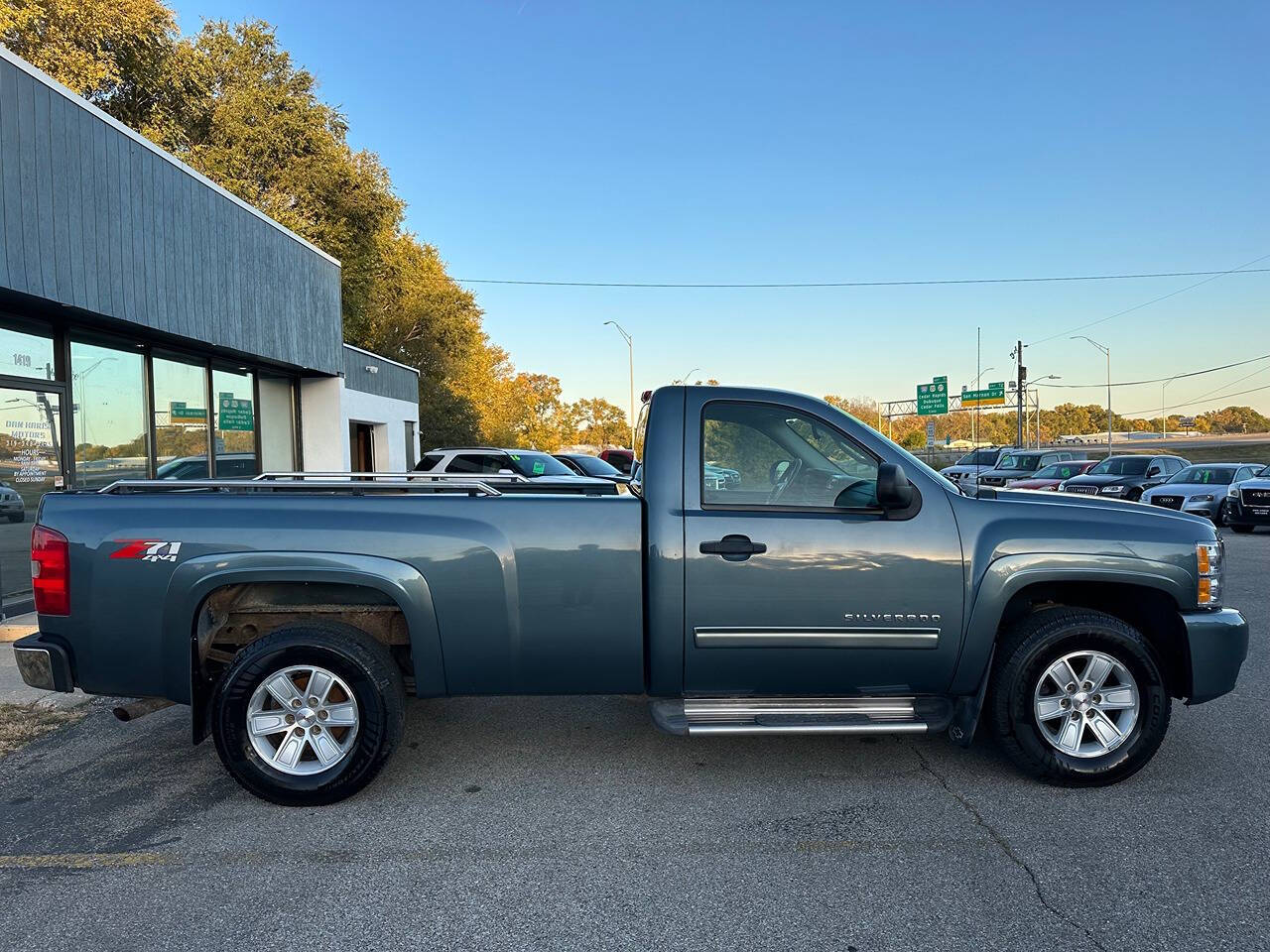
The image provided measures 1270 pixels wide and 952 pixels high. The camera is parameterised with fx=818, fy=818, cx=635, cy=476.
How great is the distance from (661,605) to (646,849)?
105 centimetres

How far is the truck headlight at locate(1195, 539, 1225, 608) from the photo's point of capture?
4000 millimetres

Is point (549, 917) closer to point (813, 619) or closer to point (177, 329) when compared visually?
point (813, 619)

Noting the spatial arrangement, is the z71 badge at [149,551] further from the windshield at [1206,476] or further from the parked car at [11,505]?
the windshield at [1206,476]

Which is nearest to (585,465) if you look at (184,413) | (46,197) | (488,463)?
(488,463)

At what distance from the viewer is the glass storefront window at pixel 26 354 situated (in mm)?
8790

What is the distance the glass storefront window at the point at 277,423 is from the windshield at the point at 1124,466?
62.6 feet

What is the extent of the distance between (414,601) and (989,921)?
265 cm

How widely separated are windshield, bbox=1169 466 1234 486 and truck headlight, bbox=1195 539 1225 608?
16.6m

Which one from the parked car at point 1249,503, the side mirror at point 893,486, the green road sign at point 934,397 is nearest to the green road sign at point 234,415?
the side mirror at point 893,486

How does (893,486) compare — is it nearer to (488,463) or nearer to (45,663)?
(45,663)

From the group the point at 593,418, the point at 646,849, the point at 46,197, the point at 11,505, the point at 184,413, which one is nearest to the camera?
the point at 646,849

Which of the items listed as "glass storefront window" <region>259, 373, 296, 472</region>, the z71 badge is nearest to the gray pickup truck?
the z71 badge

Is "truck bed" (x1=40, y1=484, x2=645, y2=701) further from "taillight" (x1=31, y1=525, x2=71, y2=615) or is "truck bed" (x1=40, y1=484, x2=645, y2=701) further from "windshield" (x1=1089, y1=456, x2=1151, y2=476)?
"windshield" (x1=1089, y1=456, x2=1151, y2=476)

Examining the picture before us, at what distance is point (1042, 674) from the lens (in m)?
4.01
